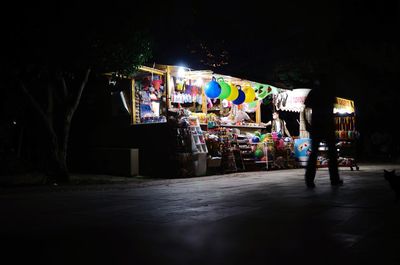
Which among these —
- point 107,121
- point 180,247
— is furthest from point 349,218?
point 107,121

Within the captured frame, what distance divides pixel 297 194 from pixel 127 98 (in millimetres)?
9633

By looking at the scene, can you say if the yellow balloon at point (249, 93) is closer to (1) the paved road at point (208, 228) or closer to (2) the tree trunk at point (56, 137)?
(2) the tree trunk at point (56, 137)

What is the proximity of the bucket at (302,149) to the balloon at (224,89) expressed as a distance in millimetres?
3677

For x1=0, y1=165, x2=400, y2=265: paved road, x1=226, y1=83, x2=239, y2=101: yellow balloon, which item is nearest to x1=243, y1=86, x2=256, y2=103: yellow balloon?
x1=226, y1=83, x2=239, y2=101: yellow balloon

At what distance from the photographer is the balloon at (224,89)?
1719 centimetres

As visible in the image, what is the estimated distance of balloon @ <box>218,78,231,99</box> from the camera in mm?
17188

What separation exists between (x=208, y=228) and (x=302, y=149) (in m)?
13.3

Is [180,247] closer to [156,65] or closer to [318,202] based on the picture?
[318,202]

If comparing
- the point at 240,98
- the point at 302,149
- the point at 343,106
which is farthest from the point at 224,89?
the point at 343,106

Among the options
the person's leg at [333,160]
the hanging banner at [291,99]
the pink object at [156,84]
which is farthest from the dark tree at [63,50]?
the hanging banner at [291,99]

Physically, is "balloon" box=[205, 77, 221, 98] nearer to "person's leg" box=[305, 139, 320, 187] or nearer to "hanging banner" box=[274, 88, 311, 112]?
"hanging banner" box=[274, 88, 311, 112]

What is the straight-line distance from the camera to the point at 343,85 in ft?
84.6

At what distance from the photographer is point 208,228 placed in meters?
5.59

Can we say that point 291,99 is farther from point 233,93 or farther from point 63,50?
point 63,50
